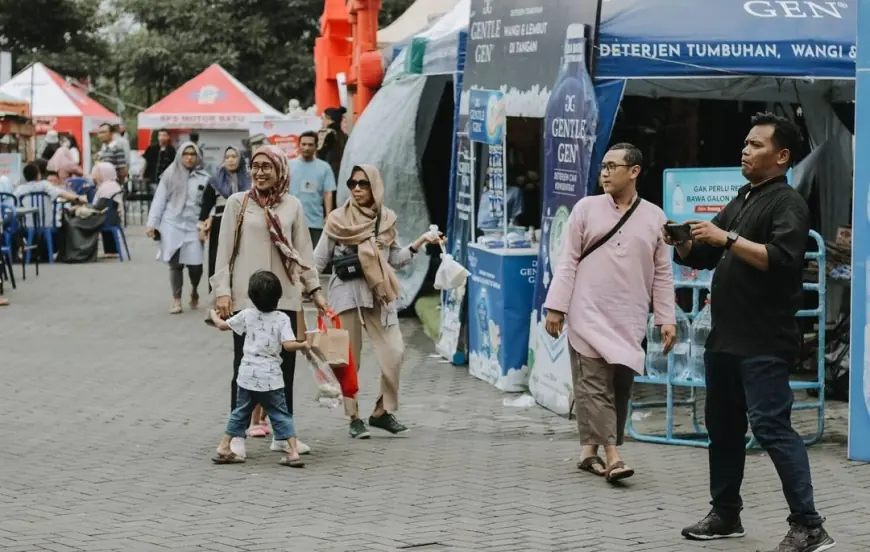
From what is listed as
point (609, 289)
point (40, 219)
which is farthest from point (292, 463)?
point (40, 219)

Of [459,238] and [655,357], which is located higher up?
[459,238]

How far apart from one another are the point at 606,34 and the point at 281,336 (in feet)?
10.1

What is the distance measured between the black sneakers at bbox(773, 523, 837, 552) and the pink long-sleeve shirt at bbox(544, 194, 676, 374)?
175 centimetres

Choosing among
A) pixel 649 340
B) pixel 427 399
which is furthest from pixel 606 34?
pixel 427 399

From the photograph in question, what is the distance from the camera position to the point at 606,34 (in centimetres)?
983

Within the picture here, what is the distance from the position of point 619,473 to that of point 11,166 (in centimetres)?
1651

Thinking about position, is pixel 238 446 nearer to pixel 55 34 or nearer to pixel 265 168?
pixel 265 168

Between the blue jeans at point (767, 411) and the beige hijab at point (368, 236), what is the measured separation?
2.97 metres

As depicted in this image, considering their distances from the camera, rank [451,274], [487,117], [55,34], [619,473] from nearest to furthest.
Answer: [619,473] → [451,274] → [487,117] → [55,34]

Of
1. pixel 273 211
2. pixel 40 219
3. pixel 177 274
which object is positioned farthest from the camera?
pixel 40 219

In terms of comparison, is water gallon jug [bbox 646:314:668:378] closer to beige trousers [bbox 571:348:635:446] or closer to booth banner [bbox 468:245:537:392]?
beige trousers [bbox 571:348:635:446]

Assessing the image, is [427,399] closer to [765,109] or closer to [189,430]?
[189,430]

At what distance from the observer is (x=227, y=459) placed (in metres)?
8.44

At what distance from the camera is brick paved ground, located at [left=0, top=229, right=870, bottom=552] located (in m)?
6.80
